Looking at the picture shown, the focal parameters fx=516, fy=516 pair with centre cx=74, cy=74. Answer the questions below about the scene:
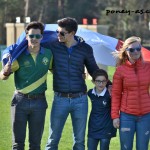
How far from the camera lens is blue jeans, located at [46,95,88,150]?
19.6ft

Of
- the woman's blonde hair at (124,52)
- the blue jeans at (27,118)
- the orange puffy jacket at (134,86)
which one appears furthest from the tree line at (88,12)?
the orange puffy jacket at (134,86)

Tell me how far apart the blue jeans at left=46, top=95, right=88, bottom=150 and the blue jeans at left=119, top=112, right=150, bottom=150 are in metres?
0.51

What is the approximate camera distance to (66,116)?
19.9 ft

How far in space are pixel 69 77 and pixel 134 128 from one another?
93 centimetres

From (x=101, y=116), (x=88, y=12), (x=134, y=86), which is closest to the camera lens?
(x=134, y=86)

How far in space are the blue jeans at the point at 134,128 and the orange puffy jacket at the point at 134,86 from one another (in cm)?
6

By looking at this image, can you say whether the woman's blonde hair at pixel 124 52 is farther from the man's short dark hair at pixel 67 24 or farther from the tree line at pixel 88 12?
the tree line at pixel 88 12

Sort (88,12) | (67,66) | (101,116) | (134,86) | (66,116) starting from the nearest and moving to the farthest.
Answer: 1. (134,86)
2. (67,66)
3. (66,116)
4. (101,116)
5. (88,12)

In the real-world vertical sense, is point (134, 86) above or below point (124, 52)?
below

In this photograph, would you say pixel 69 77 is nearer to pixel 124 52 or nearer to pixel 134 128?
pixel 124 52

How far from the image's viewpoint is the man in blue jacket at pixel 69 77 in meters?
5.91

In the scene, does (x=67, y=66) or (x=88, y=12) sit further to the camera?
(x=88, y=12)

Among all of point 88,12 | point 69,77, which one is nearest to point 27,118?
point 69,77

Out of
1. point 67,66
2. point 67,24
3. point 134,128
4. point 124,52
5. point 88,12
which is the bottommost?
point 134,128
